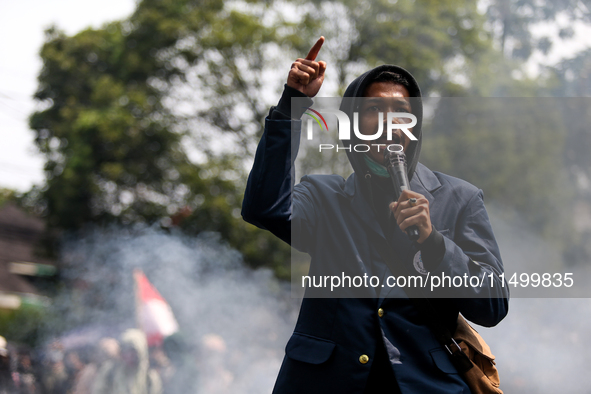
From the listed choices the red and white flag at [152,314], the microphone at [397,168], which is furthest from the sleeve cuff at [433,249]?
the red and white flag at [152,314]

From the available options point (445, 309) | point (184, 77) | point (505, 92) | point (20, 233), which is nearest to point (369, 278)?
point (445, 309)

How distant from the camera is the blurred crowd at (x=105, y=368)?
296 inches

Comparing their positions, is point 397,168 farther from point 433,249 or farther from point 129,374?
point 129,374

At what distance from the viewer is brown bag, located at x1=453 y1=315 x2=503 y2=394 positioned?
150 centimetres

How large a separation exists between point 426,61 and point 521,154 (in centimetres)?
316

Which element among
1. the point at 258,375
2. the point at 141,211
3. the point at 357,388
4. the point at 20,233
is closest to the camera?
the point at 357,388

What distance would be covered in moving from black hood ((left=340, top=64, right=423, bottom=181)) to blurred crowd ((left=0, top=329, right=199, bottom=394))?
21.9ft

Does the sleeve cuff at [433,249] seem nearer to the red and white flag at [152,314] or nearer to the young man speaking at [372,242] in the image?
the young man speaking at [372,242]

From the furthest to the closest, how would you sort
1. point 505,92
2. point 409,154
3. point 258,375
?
point 505,92 < point 258,375 < point 409,154

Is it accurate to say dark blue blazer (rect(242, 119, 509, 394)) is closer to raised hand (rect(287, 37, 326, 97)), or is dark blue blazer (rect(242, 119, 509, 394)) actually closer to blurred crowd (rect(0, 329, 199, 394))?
raised hand (rect(287, 37, 326, 97))

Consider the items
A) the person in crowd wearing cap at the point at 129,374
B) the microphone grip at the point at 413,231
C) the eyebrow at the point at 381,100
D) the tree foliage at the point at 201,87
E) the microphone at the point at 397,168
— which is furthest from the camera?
the tree foliage at the point at 201,87

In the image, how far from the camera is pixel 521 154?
13.2 m

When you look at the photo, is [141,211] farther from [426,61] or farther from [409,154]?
[409,154]

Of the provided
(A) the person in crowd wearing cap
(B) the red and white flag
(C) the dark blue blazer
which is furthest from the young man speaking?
(B) the red and white flag
